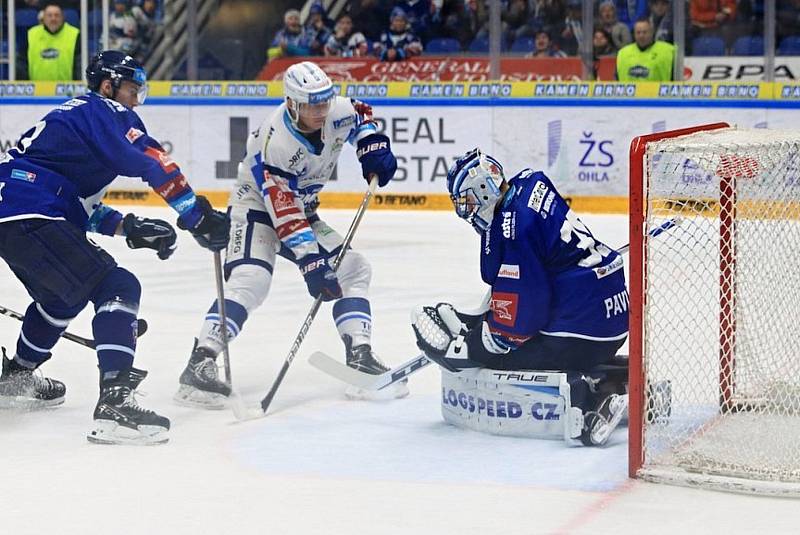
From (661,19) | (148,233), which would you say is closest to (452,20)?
(661,19)

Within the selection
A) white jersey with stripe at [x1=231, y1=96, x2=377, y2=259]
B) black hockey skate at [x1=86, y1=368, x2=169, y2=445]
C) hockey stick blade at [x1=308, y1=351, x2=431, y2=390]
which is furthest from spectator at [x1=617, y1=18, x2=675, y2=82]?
black hockey skate at [x1=86, y1=368, x2=169, y2=445]

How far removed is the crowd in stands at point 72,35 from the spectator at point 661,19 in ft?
11.6

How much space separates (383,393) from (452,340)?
666mm

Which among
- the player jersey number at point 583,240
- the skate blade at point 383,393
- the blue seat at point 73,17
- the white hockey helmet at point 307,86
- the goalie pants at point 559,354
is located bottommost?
the skate blade at point 383,393

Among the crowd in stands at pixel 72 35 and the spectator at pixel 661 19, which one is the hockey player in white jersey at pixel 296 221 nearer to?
the spectator at pixel 661 19

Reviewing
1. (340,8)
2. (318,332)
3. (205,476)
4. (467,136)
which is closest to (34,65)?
(340,8)

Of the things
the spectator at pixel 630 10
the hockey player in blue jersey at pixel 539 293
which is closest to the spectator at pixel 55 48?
the spectator at pixel 630 10

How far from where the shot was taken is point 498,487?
3.54 meters

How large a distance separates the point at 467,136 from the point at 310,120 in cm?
506

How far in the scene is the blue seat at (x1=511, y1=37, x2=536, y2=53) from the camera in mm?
9688

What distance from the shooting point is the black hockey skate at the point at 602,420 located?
3852 millimetres

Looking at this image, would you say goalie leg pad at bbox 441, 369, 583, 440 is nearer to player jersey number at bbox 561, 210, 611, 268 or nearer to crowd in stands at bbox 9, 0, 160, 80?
player jersey number at bbox 561, 210, 611, 268

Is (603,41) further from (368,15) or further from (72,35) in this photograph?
(72,35)

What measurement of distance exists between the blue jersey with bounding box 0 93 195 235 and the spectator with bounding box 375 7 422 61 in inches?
249
